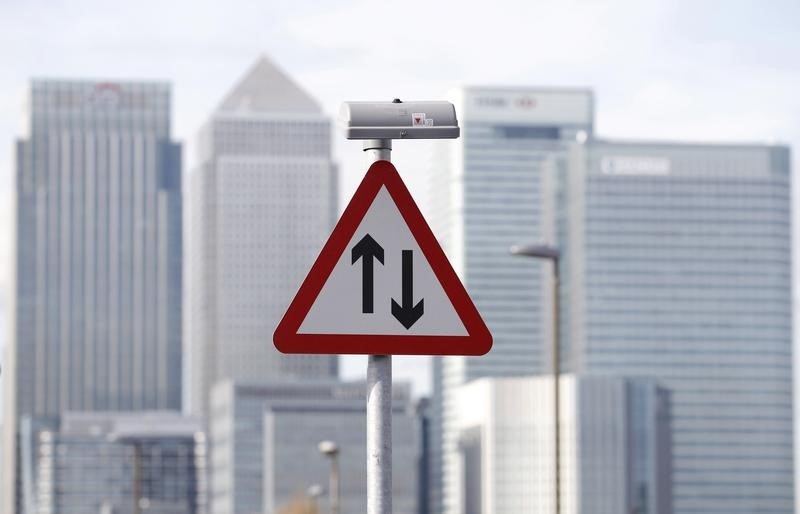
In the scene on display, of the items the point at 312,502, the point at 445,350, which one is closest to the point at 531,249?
the point at 445,350

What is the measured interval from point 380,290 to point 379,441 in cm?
67

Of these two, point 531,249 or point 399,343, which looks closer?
point 399,343

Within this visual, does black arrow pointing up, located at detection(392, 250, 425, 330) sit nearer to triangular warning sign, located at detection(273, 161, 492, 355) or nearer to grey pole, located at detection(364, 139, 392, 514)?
triangular warning sign, located at detection(273, 161, 492, 355)

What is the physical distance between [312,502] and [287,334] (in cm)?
10134

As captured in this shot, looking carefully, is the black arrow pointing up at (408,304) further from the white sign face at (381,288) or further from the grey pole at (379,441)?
the grey pole at (379,441)

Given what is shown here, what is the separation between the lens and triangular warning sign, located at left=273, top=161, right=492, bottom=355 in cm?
960

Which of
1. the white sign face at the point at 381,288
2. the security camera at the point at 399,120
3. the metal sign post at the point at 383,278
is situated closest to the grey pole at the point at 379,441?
the metal sign post at the point at 383,278

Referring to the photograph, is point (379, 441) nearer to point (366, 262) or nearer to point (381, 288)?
point (381, 288)

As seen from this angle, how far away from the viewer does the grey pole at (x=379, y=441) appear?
9.26 meters

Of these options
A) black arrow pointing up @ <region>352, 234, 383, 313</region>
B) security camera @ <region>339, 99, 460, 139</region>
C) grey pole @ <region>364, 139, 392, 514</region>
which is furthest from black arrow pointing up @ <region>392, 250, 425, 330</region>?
security camera @ <region>339, 99, 460, 139</region>

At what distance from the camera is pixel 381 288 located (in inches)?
378

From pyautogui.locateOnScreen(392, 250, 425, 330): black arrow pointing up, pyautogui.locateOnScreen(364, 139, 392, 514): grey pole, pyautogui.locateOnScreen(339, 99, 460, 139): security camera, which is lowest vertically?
pyautogui.locateOnScreen(364, 139, 392, 514): grey pole

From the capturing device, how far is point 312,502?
110m

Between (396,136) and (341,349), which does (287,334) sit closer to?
(341,349)
